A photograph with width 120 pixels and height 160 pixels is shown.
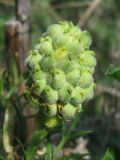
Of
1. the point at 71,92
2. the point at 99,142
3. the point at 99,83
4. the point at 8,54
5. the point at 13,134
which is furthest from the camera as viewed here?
the point at 99,83

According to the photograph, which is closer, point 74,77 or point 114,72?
point 74,77

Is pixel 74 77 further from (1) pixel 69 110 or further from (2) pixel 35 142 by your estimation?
(2) pixel 35 142

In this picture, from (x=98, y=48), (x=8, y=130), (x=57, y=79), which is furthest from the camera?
(x=98, y=48)

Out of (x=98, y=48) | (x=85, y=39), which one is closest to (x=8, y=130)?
(x=85, y=39)

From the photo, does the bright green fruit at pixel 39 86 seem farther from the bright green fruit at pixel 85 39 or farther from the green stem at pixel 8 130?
the green stem at pixel 8 130

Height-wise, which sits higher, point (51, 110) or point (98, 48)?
point (51, 110)

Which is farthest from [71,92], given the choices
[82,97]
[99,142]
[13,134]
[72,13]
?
[72,13]

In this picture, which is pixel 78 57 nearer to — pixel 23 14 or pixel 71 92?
pixel 71 92

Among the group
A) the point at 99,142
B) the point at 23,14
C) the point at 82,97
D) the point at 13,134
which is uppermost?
the point at 23,14

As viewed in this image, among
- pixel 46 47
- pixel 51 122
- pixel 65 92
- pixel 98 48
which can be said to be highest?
pixel 46 47
